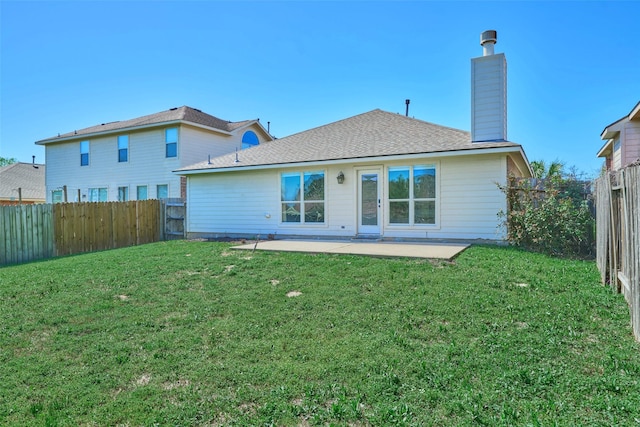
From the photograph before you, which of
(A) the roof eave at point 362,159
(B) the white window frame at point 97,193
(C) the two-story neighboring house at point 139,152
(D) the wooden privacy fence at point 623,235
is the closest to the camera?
(D) the wooden privacy fence at point 623,235

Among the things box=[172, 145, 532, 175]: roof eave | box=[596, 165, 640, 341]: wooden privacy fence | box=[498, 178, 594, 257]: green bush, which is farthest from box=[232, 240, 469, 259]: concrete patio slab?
box=[596, 165, 640, 341]: wooden privacy fence

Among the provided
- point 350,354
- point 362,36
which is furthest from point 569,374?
point 362,36

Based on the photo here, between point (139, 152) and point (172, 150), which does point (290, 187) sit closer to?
point (172, 150)

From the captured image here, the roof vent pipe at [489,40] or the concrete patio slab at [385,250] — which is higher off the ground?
the roof vent pipe at [489,40]

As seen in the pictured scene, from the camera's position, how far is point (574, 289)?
580 cm

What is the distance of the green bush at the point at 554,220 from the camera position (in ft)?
28.6

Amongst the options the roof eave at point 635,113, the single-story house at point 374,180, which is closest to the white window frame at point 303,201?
the single-story house at point 374,180

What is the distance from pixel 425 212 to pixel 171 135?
13616mm

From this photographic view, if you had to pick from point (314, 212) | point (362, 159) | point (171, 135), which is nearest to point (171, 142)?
point (171, 135)

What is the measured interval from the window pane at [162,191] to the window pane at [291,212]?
872 centimetres

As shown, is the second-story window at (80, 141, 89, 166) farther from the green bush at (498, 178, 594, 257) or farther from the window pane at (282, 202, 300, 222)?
the green bush at (498, 178, 594, 257)

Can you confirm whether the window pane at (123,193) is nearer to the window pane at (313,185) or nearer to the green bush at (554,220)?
the window pane at (313,185)

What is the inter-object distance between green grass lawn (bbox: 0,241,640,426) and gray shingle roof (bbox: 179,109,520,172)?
488 cm

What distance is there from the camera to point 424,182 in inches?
448
